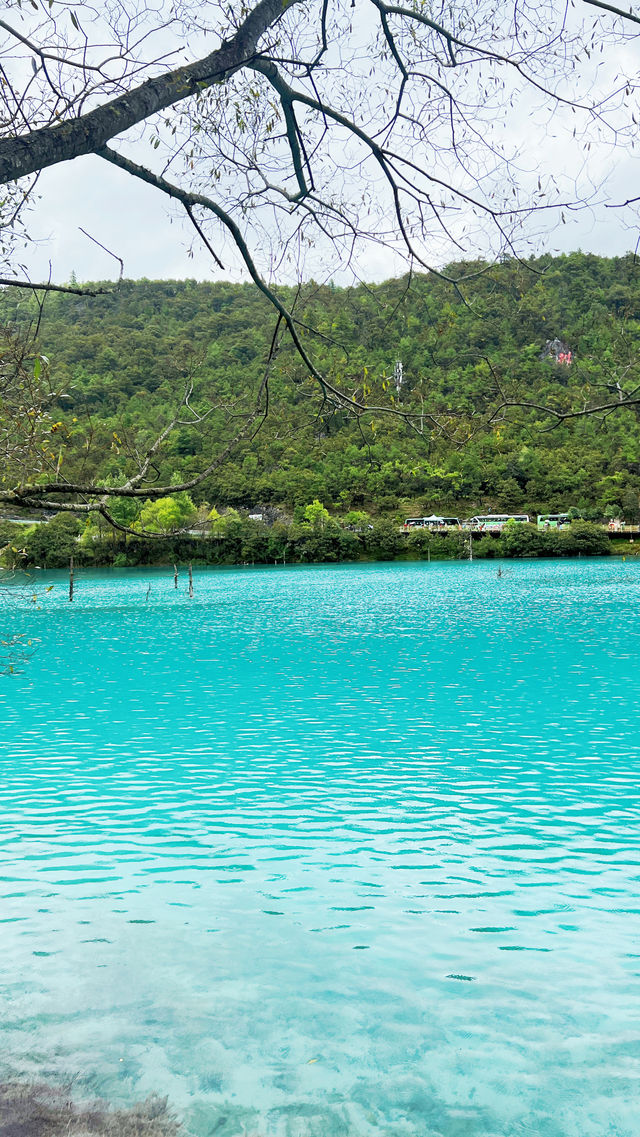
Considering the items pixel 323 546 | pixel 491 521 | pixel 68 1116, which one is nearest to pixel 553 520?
pixel 491 521

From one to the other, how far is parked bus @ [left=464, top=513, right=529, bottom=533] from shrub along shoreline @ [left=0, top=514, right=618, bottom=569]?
7.95 ft

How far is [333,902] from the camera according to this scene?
10.3 meters

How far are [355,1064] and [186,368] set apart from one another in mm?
5469

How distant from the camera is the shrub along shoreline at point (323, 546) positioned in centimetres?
11381

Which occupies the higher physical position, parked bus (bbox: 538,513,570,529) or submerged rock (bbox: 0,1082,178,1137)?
parked bus (bbox: 538,513,570,529)

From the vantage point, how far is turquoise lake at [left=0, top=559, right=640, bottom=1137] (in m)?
6.54

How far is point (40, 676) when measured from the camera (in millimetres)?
31031

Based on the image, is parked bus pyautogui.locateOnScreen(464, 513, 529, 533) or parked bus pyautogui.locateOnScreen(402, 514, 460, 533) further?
parked bus pyautogui.locateOnScreen(402, 514, 460, 533)

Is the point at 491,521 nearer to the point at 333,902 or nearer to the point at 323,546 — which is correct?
the point at 323,546

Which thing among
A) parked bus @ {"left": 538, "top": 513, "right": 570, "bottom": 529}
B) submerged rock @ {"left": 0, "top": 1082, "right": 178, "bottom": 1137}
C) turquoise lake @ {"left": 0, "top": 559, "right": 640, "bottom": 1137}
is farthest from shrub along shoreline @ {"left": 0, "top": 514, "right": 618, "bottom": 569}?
submerged rock @ {"left": 0, "top": 1082, "right": 178, "bottom": 1137}

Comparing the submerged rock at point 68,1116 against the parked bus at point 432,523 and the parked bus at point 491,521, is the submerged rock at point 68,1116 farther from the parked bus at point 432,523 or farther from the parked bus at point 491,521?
the parked bus at point 432,523

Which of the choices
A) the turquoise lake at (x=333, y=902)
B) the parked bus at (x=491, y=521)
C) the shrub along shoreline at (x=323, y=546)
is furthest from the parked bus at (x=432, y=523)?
the turquoise lake at (x=333, y=902)

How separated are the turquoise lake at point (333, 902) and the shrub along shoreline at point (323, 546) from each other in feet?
294

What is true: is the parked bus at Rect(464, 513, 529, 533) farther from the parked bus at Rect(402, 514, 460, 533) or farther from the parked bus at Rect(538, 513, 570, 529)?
the parked bus at Rect(538, 513, 570, 529)
